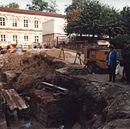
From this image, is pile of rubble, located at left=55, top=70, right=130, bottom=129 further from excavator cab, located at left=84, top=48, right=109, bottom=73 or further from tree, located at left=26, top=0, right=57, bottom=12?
tree, located at left=26, top=0, right=57, bottom=12

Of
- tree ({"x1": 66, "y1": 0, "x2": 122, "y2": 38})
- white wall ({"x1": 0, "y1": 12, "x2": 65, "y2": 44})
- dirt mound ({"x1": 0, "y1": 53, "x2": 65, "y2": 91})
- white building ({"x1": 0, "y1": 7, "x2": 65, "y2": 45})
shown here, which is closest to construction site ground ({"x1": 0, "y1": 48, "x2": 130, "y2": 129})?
dirt mound ({"x1": 0, "y1": 53, "x2": 65, "y2": 91})

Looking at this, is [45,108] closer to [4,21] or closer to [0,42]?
Result: [0,42]

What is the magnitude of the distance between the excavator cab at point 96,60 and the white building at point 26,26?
3044cm

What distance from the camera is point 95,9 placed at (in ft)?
130

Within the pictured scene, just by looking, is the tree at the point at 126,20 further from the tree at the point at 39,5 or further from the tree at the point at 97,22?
the tree at the point at 39,5

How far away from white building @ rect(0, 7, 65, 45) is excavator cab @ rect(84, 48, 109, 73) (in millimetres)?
→ 30437

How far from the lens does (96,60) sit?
20562 mm

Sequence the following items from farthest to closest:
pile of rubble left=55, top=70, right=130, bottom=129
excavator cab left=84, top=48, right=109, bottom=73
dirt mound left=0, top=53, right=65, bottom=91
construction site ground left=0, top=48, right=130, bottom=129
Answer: dirt mound left=0, top=53, right=65, bottom=91
excavator cab left=84, top=48, right=109, bottom=73
construction site ground left=0, top=48, right=130, bottom=129
pile of rubble left=55, top=70, right=130, bottom=129

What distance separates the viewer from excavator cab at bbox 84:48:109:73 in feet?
65.6

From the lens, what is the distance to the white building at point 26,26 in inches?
2077

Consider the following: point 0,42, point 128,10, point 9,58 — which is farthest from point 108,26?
point 0,42

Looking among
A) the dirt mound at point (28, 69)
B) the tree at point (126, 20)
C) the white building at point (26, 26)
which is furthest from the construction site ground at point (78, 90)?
→ the white building at point (26, 26)

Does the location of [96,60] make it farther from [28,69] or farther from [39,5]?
[39,5]

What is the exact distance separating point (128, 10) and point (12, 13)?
2463 centimetres
